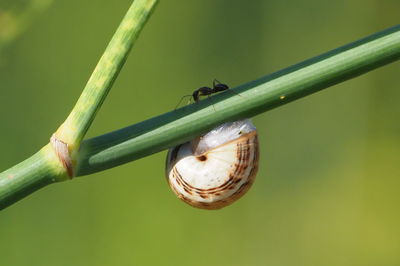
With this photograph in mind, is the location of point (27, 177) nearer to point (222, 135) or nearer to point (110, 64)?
point (110, 64)

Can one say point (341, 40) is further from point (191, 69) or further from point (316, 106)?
point (191, 69)

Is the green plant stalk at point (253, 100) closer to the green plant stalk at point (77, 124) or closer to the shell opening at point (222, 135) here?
the green plant stalk at point (77, 124)

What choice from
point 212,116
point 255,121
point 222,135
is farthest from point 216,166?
point 255,121

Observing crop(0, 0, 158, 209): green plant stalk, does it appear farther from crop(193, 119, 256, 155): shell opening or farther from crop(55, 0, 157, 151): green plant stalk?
crop(193, 119, 256, 155): shell opening

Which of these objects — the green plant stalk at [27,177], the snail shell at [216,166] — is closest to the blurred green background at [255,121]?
the snail shell at [216,166]

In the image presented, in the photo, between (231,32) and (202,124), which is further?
(231,32)

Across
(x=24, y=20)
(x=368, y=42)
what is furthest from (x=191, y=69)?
(x=368, y=42)

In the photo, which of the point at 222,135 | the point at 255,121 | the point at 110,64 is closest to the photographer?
the point at 110,64
